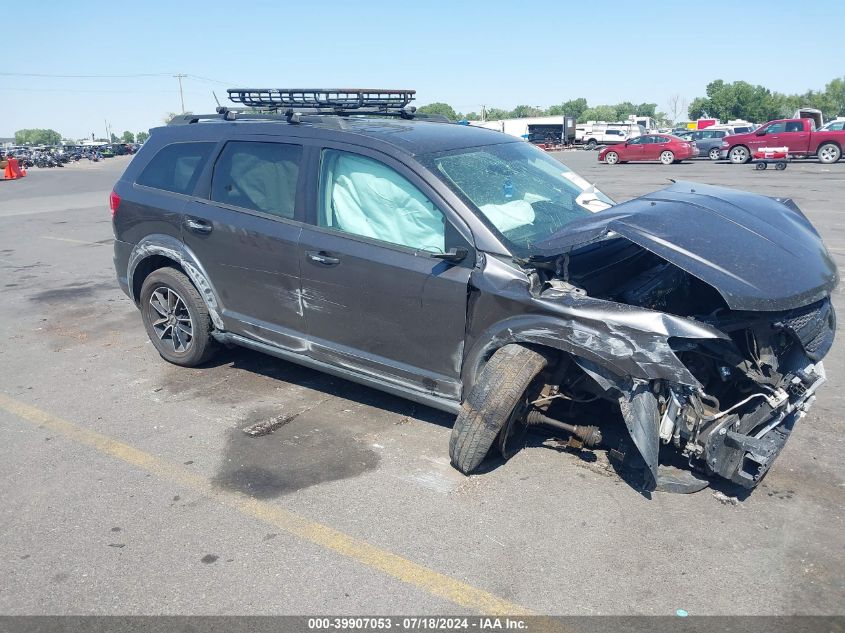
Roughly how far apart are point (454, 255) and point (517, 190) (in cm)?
85

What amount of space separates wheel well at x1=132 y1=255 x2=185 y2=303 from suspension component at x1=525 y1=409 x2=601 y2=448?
3.01m

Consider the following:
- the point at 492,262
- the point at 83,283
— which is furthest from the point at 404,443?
the point at 83,283

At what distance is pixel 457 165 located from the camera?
430cm

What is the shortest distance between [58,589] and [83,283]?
6.56 m

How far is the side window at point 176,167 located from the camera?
17.2 feet

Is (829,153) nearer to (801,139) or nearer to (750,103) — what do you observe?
(801,139)

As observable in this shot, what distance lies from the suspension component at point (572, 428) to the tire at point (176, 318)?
2626 millimetres

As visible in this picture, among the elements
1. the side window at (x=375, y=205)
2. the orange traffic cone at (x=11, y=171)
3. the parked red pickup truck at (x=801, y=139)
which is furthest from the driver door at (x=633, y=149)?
the side window at (x=375, y=205)

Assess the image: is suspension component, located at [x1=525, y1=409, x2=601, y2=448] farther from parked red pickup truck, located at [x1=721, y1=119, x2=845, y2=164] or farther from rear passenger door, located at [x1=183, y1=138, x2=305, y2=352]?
parked red pickup truck, located at [x1=721, y1=119, x2=845, y2=164]

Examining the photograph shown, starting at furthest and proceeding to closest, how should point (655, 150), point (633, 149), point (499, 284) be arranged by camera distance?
point (633, 149), point (655, 150), point (499, 284)

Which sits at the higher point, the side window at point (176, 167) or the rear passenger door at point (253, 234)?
the side window at point (176, 167)

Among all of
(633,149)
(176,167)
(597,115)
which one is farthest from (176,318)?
(597,115)

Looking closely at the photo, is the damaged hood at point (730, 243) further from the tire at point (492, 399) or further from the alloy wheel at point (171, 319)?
the alloy wheel at point (171, 319)

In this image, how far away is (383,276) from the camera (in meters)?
4.14
